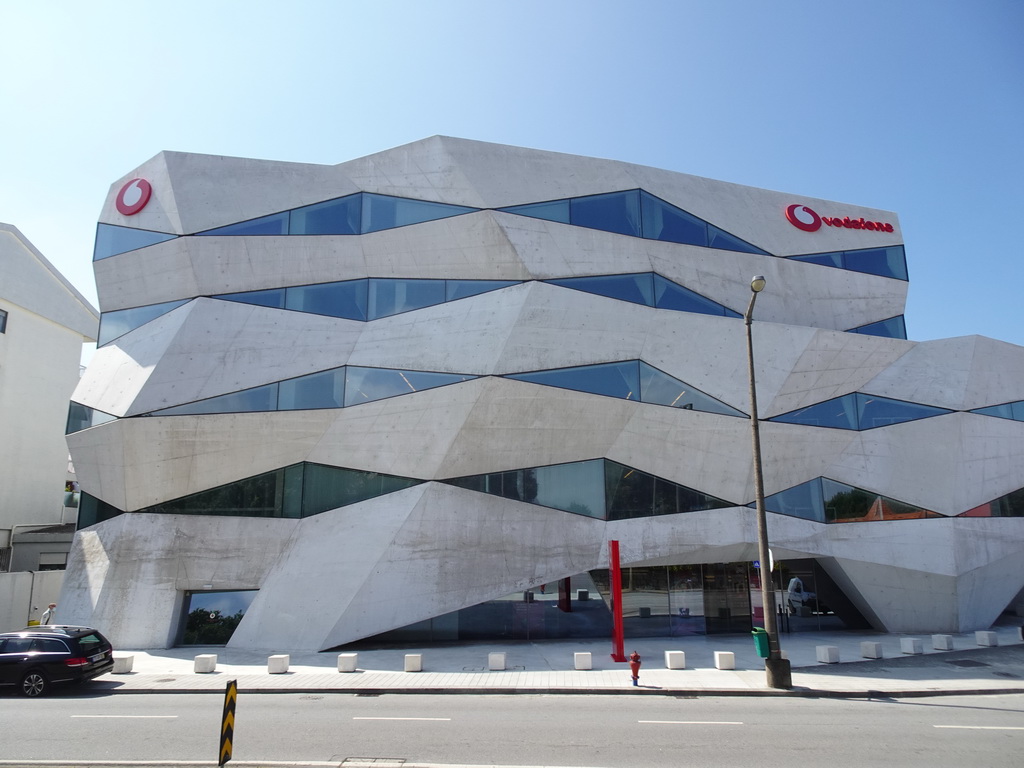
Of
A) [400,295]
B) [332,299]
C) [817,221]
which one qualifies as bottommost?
[332,299]

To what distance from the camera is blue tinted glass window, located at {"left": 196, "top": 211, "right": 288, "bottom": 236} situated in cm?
2238

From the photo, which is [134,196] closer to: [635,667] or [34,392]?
[34,392]

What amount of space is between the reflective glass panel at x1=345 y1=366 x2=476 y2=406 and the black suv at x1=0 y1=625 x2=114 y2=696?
9.28 metres

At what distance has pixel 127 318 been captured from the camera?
23.0 m

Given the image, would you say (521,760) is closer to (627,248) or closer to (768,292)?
(627,248)

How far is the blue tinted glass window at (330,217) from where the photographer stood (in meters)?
22.6

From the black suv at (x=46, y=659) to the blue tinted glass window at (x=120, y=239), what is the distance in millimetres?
13191

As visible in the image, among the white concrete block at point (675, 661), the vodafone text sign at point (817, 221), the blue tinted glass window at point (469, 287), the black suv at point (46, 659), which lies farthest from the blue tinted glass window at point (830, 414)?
the black suv at point (46, 659)

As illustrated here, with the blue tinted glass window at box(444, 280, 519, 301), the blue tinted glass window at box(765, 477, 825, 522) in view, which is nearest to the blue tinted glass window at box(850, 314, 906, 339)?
the blue tinted glass window at box(765, 477, 825, 522)

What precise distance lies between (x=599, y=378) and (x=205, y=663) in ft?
44.4

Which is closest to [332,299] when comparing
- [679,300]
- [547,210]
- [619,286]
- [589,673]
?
[547,210]

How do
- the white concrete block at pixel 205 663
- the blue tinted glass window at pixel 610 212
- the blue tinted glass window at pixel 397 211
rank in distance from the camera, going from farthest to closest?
1. the blue tinted glass window at pixel 610 212
2. the blue tinted glass window at pixel 397 211
3. the white concrete block at pixel 205 663

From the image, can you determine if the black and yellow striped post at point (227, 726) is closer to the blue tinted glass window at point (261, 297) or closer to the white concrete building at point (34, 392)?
the blue tinted glass window at point (261, 297)

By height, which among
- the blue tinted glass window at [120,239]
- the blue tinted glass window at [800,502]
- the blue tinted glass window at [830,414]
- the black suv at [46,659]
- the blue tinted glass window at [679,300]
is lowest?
the black suv at [46,659]
